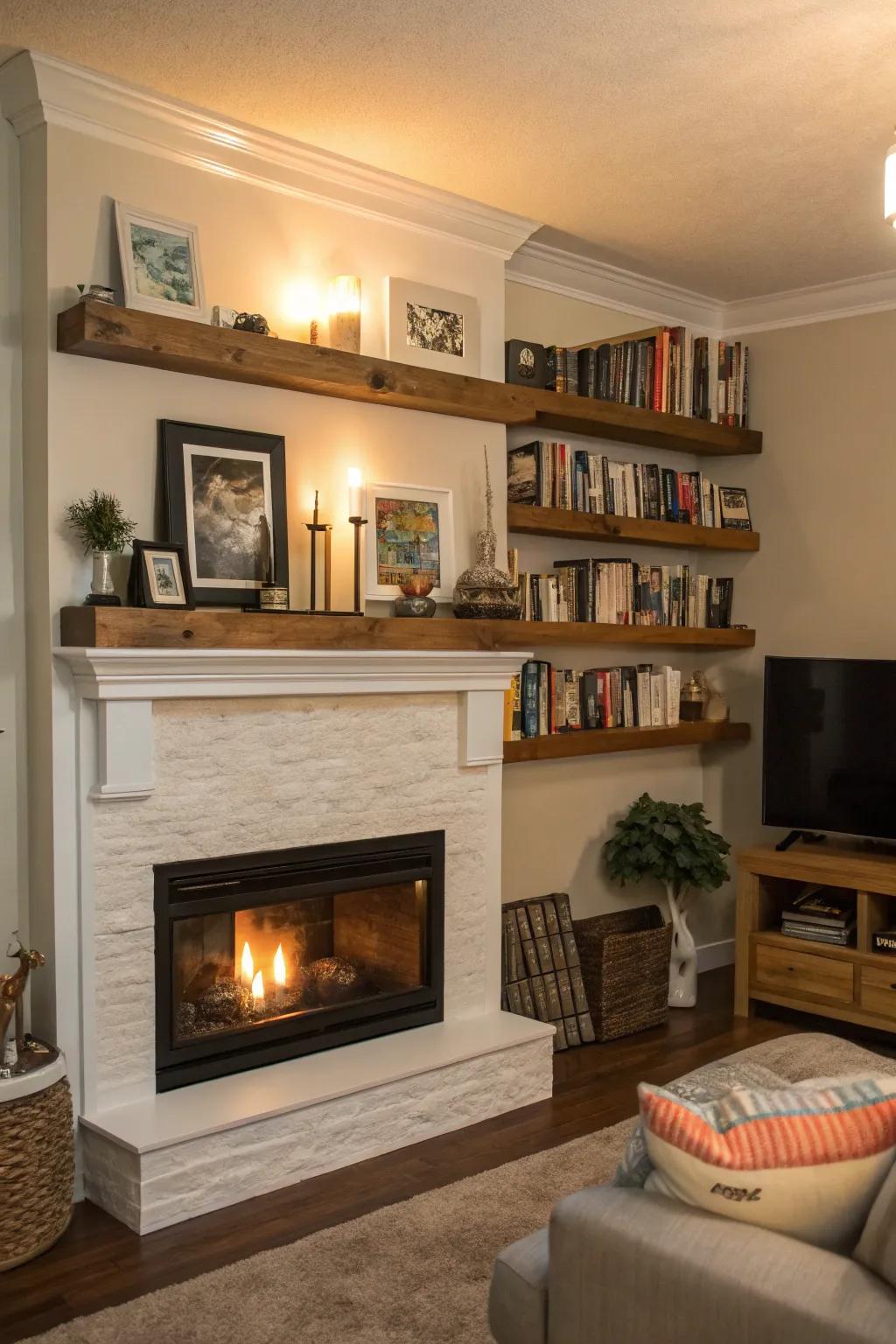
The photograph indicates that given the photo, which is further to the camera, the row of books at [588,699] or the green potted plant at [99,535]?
the row of books at [588,699]

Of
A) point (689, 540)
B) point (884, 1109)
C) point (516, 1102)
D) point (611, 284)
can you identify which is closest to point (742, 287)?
point (611, 284)

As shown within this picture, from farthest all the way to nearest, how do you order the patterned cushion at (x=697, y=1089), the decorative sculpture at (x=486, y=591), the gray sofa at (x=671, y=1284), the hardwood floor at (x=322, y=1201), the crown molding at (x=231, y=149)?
the decorative sculpture at (x=486, y=591) < the crown molding at (x=231, y=149) < the hardwood floor at (x=322, y=1201) < the patterned cushion at (x=697, y=1089) < the gray sofa at (x=671, y=1284)

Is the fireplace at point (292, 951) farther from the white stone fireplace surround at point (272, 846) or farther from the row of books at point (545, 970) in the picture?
the row of books at point (545, 970)

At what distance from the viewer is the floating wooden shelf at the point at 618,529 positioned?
4.38 metres

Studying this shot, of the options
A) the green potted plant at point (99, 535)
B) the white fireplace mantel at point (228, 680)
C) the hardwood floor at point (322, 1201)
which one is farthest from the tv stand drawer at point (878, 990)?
the green potted plant at point (99, 535)

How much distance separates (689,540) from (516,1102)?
7.74 feet

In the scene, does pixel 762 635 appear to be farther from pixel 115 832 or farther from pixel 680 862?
pixel 115 832

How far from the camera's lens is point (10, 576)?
10.4 feet

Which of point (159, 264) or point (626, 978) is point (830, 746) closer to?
point (626, 978)

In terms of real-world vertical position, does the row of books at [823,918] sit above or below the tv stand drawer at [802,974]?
above

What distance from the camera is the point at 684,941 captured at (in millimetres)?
4812

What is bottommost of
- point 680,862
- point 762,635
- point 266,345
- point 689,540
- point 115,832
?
point 680,862

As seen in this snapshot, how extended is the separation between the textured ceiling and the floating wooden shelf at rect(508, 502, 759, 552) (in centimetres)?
100

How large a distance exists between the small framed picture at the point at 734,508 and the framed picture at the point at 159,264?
104 inches
